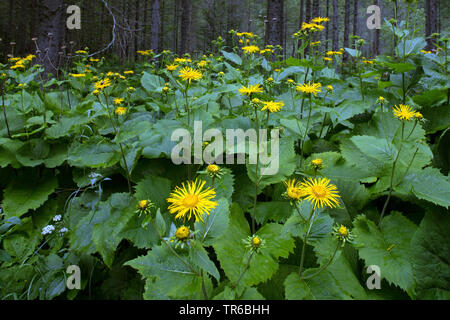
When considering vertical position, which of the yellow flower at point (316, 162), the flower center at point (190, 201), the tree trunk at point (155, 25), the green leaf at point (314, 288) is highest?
the tree trunk at point (155, 25)

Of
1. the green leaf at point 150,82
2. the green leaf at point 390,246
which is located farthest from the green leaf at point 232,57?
the green leaf at point 390,246

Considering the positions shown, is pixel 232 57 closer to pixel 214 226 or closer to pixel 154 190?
pixel 154 190

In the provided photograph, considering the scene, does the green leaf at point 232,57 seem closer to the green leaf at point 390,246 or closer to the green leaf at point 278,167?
the green leaf at point 278,167

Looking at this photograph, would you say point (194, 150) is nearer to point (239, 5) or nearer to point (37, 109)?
point (37, 109)

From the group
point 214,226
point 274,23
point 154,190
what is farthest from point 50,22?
point 214,226

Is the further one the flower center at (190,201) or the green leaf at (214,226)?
the green leaf at (214,226)

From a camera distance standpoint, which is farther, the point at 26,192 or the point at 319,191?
the point at 26,192

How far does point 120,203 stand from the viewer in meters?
1.51

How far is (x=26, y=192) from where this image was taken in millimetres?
1994

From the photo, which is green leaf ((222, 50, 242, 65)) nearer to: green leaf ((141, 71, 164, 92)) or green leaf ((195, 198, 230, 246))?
green leaf ((141, 71, 164, 92))

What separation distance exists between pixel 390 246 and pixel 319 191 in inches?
21.6

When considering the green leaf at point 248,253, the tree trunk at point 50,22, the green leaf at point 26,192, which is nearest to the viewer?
the green leaf at point 248,253

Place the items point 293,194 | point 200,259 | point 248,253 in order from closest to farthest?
point 200,259 → point 293,194 → point 248,253

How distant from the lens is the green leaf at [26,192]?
1.86 meters
